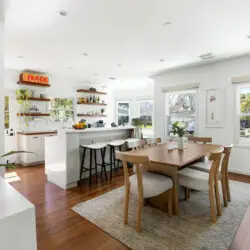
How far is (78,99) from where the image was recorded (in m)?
6.45

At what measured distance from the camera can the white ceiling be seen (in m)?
2.18

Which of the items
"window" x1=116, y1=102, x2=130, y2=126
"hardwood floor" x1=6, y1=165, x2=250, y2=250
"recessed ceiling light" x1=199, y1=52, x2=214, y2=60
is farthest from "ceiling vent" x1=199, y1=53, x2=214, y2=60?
"window" x1=116, y1=102, x2=130, y2=126

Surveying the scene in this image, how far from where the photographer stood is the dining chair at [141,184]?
1.99 meters

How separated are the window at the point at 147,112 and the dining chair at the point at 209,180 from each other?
4332 mm

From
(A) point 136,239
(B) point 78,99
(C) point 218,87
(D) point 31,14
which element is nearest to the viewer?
(A) point 136,239

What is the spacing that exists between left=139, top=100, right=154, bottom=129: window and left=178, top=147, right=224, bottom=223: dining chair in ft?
14.2

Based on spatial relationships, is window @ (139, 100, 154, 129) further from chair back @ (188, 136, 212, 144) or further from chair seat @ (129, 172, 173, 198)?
chair seat @ (129, 172, 173, 198)

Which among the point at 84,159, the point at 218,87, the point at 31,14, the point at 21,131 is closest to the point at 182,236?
the point at 84,159

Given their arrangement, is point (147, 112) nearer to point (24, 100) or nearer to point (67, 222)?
point (24, 100)

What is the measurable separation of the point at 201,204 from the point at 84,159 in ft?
7.27

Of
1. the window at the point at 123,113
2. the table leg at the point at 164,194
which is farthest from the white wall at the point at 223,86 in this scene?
the window at the point at 123,113

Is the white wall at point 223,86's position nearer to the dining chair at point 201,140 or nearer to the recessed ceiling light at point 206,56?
the recessed ceiling light at point 206,56

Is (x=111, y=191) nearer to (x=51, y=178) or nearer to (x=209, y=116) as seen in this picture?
(x=51, y=178)

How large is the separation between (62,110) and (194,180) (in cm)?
494
